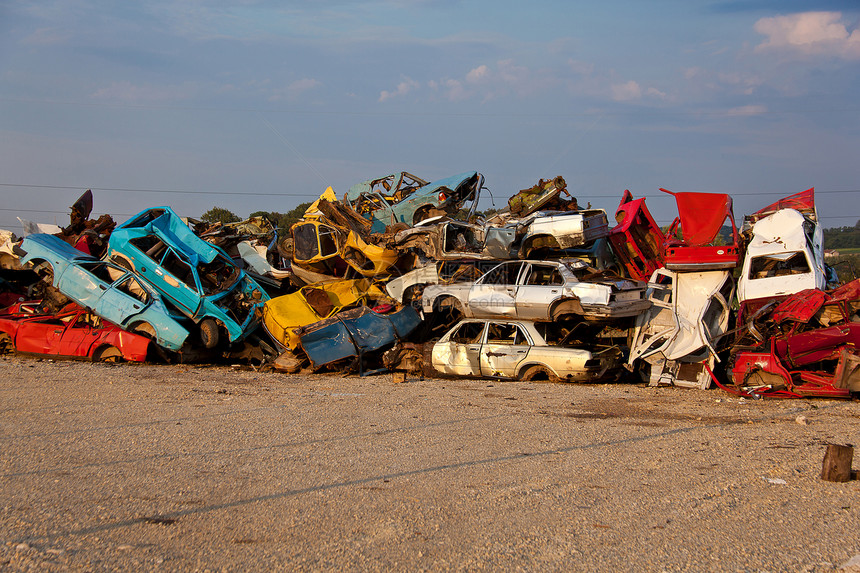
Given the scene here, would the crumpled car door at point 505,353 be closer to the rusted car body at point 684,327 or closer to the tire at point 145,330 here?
the rusted car body at point 684,327

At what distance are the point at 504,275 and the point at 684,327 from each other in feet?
9.90

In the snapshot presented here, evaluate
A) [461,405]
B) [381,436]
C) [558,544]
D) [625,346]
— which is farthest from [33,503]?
[625,346]

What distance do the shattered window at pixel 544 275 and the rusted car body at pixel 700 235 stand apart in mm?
2077

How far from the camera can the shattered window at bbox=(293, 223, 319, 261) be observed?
14.9 metres

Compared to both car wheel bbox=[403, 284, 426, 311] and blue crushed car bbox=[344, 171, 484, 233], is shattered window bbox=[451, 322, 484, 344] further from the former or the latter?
blue crushed car bbox=[344, 171, 484, 233]

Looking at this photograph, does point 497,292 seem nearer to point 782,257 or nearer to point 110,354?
point 782,257

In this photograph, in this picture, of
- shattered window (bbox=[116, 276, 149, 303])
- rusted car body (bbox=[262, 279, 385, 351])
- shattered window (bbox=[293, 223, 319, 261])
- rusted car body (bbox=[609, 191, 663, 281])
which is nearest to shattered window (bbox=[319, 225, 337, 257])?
shattered window (bbox=[293, 223, 319, 261])

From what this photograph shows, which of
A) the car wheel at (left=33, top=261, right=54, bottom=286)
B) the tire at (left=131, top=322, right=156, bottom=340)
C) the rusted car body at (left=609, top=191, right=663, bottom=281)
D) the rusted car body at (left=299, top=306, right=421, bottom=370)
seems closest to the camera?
the rusted car body at (left=299, top=306, right=421, bottom=370)

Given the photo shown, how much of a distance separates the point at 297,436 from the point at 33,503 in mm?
2578

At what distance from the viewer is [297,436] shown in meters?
6.74

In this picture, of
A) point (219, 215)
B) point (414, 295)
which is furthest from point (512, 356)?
point (219, 215)

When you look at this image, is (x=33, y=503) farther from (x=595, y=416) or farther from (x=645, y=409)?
(x=645, y=409)

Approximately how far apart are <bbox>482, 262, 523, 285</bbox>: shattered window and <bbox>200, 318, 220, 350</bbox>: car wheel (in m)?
5.09

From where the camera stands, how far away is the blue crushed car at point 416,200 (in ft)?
52.3
